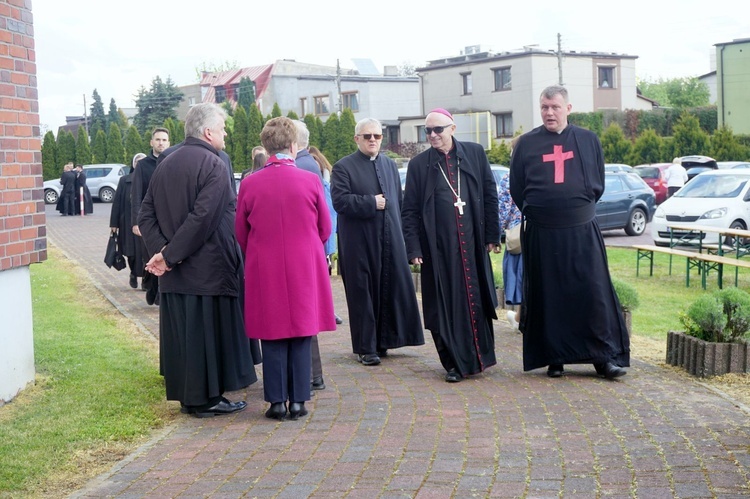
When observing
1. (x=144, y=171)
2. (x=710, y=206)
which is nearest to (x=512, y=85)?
(x=710, y=206)

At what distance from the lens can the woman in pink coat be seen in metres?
6.65

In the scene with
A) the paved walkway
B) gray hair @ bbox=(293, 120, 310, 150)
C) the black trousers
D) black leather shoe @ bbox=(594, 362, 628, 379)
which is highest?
gray hair @ bbox=(293, 120, 310, 150)

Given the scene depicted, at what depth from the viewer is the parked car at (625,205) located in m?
23.9

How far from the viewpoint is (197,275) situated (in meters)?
6.85

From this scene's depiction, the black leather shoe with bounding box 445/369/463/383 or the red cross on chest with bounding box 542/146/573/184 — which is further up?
the red cross on chest with bounding box 542/146/573/184

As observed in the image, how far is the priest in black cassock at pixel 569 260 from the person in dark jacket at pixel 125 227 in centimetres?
648

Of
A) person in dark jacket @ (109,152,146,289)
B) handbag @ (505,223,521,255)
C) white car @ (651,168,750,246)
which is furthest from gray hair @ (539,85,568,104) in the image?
white car @ (651,168,750,246)

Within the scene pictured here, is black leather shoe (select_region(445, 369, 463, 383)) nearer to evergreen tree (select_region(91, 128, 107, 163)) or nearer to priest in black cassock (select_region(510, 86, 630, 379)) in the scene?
priest in black cassock (select_region(510, 86, 630, 379))

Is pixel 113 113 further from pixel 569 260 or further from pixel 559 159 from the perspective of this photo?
pixel 569 260

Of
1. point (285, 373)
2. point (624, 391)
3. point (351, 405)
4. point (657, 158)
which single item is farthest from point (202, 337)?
point (657, 158)

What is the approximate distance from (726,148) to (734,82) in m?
19.2

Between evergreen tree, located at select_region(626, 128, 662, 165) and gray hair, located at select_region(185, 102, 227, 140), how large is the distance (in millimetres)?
43408

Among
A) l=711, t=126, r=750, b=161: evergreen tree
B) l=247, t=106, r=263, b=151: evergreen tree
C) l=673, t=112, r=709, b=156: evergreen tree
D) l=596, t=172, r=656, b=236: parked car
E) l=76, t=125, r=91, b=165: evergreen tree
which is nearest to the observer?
l=596, t=172, r=656, b=236: parked car

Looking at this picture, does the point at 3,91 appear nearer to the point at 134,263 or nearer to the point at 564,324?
the point at 564,324
